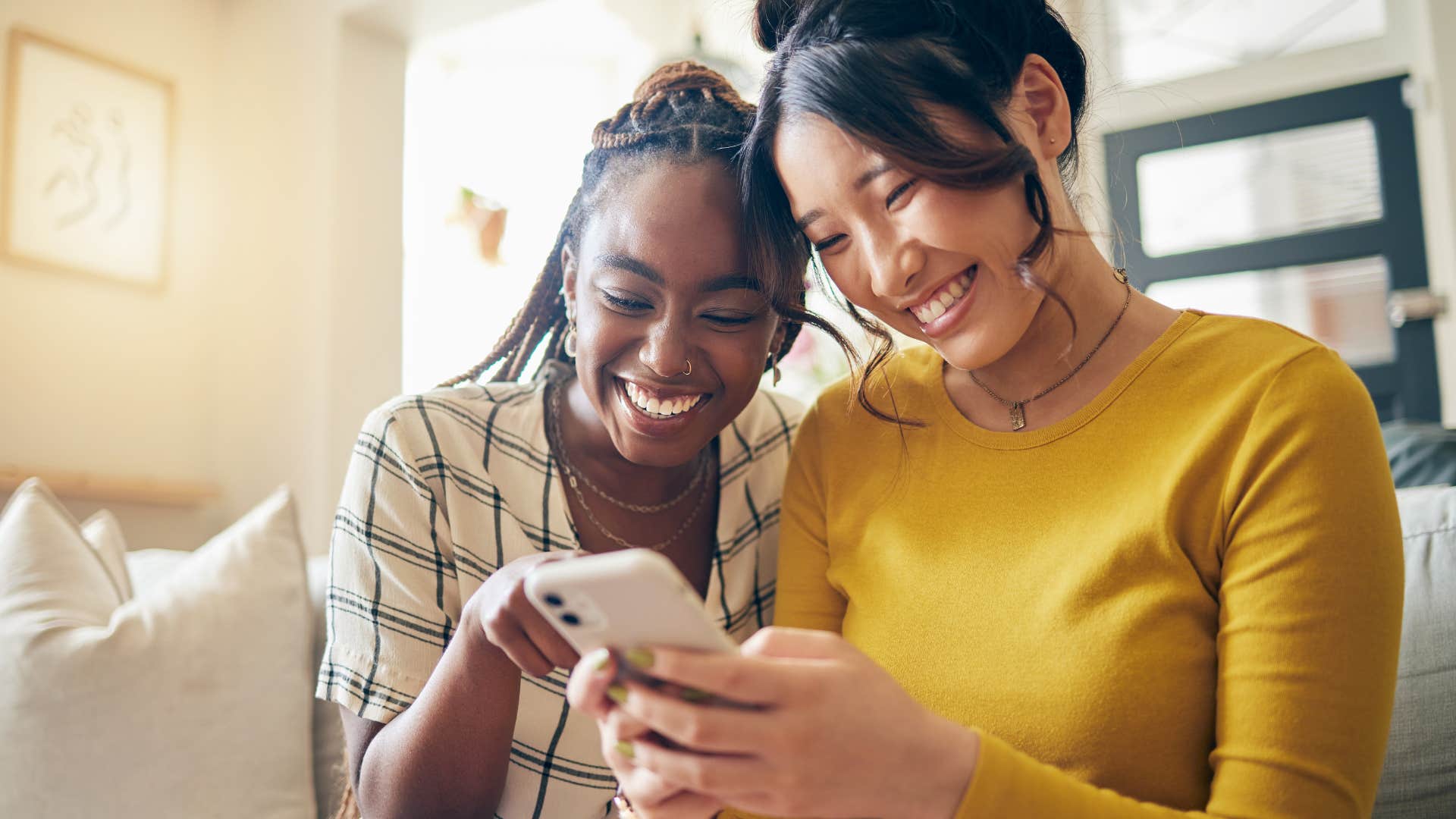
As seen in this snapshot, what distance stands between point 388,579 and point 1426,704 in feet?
3.58

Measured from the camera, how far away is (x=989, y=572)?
3.49 feet

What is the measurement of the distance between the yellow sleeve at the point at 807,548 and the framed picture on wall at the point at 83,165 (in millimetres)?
2457

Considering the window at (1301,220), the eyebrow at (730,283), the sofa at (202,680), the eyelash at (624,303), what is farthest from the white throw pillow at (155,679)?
the window at (1301,220)

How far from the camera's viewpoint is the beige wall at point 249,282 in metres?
3.11

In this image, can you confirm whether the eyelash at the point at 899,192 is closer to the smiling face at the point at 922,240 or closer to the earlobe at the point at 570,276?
the smiling face at the point at 922,240

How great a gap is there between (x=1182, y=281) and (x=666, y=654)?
3.67 meters

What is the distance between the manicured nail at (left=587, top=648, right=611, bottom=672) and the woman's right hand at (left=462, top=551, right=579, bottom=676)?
Answer: 192 mm

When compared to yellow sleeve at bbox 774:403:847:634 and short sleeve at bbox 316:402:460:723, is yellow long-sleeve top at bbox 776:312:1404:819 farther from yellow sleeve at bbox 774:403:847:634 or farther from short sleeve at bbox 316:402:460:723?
short sleeve at bbox 316:402:460:723

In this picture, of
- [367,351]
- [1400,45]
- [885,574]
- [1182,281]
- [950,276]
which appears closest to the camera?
[950,276]

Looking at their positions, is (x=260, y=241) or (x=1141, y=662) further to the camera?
(x=260, y=241)

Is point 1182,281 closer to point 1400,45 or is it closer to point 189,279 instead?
point 1400,45

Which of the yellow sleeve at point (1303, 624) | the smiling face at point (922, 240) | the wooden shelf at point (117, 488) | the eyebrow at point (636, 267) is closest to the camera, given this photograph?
the yellow sleeve at point (1303, 624)

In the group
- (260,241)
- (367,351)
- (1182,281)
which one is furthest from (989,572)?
(1182,281)

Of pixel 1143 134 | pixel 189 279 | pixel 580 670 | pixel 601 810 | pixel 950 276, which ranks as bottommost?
pixel 601 810
